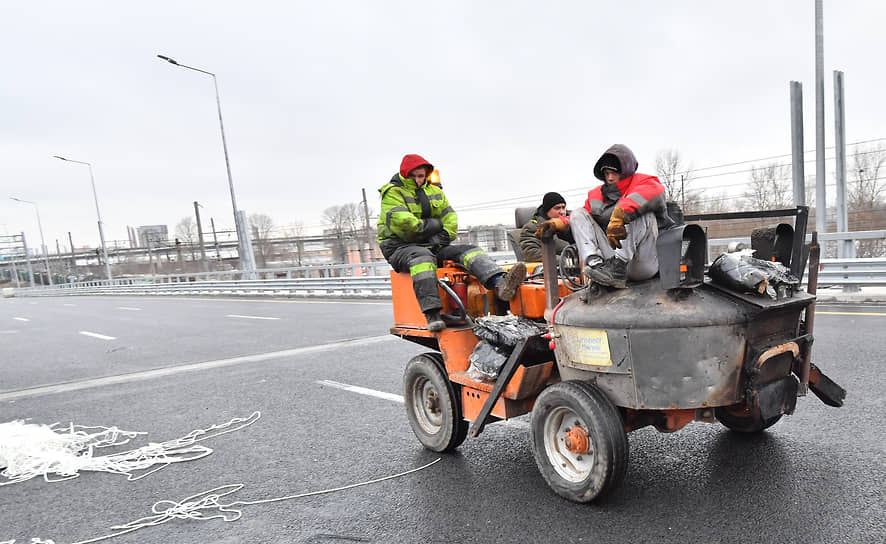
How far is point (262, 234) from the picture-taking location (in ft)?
204

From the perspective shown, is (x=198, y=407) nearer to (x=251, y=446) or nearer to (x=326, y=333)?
(x=251, y=446)

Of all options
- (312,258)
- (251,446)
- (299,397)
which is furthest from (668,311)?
(312,258)

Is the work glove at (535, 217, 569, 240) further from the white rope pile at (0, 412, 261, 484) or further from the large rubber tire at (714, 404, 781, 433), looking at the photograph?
the white rope pile at (0, 412, 261, 484)

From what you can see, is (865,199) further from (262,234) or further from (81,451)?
(262,234)

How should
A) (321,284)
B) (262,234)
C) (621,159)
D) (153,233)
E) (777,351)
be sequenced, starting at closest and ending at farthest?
(777,351) → (621,159) → (321,284) → (262,234) → (153,233)

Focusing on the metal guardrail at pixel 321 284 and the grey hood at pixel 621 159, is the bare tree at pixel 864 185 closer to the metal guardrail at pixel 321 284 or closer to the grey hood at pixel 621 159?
the metal guardrail at pixel 321 284

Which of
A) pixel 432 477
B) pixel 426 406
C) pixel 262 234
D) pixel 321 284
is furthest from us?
pixel 262 234

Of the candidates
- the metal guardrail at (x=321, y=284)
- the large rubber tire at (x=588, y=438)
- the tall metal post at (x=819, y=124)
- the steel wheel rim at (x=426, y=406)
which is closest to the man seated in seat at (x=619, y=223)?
the large rubber tire at (x=588, y=438)

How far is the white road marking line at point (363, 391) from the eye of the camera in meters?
5.93

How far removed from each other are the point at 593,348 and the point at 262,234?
6252 centimetres

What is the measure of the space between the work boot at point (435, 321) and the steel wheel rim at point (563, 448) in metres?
1.06

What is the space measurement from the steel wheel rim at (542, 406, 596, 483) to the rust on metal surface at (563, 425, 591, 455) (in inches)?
2.3

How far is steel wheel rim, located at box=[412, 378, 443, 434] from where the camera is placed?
4391 millimetres

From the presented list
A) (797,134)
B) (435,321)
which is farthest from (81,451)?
(797,134)
